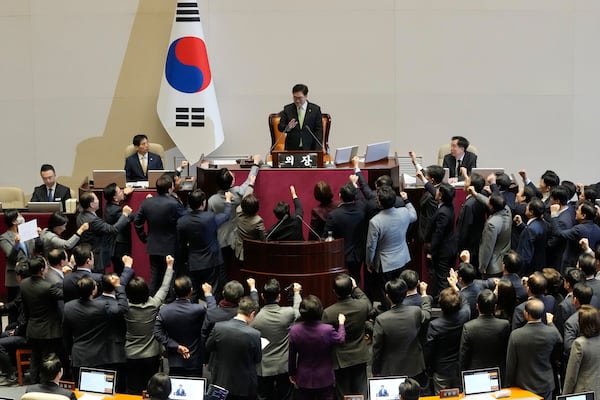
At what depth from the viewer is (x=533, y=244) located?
9406 millimetres

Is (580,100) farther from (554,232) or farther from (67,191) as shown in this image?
(67,191)

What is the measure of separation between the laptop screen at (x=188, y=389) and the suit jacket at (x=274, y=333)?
0.83m

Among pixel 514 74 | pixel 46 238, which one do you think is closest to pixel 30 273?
pixel 46 238

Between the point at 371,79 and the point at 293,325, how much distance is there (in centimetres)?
675

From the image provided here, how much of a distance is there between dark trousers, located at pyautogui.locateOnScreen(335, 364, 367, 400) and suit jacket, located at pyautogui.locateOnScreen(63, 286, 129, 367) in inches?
69.0

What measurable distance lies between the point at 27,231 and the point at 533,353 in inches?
189

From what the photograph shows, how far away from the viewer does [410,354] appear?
24.7ft

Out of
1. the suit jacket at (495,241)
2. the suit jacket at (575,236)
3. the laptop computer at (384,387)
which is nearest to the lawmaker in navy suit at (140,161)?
the suit jacket at (495,241)

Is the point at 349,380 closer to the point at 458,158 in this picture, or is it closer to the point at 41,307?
the point at 41,307

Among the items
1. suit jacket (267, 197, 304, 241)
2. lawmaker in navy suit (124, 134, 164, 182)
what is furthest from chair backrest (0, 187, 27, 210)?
suit jacket (267, 197, 304, 241)

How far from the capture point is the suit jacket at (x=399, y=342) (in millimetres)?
7422

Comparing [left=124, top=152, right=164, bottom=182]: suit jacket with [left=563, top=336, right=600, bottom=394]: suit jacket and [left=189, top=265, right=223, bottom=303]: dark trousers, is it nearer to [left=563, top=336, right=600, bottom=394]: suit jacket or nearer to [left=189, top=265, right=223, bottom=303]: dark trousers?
[left=189, top=265, right=223, bottom=303]: dark trousers

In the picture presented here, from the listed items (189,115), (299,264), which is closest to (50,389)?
(299,264)

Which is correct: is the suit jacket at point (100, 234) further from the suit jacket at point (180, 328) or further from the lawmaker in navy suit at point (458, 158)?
the lawmaker in navy suit at point (458, 158)
